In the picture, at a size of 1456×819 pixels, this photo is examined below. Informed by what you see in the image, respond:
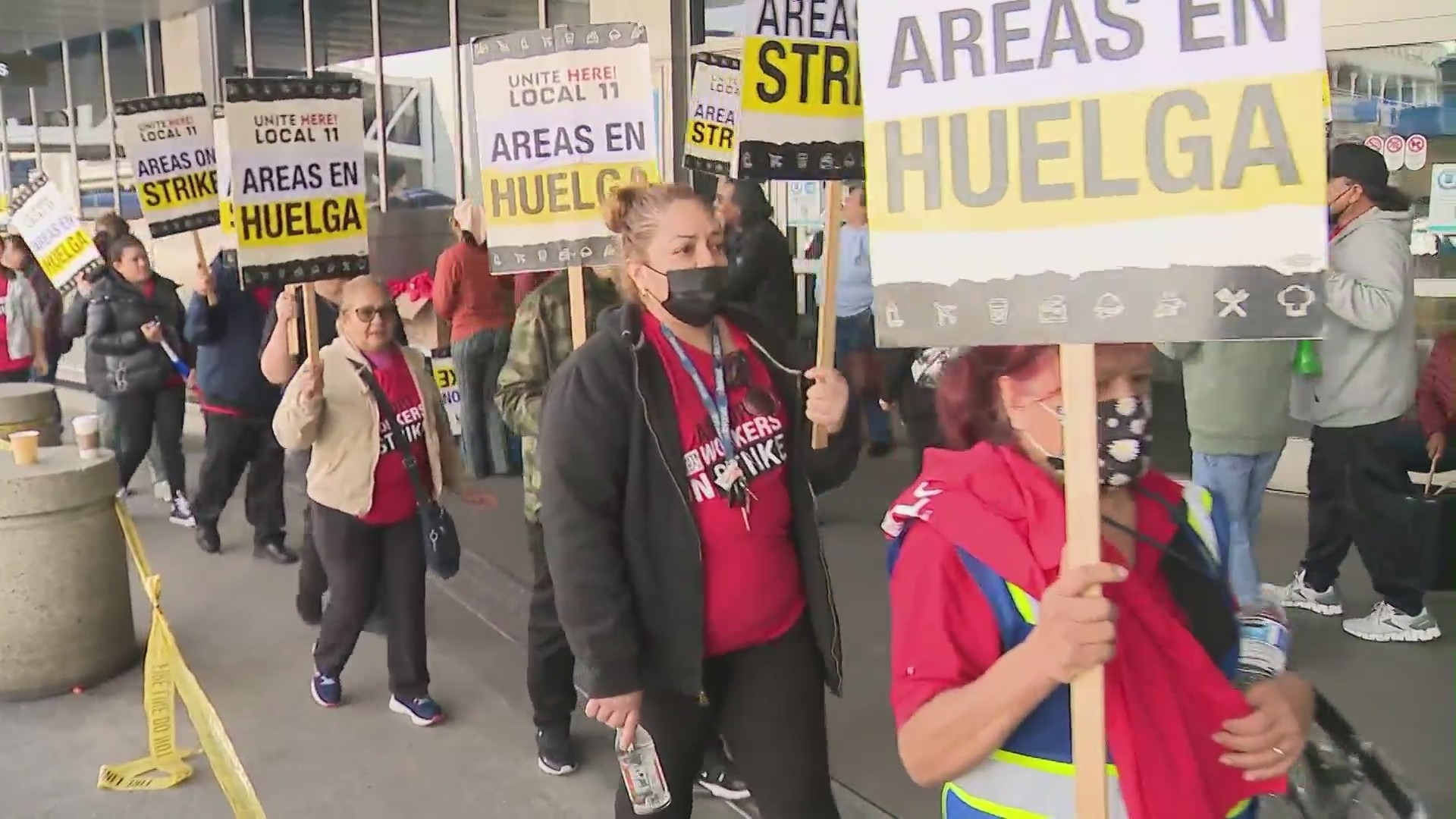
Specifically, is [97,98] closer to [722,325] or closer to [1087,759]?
[722,325]

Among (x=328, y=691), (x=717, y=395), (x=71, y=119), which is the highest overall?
(x=71, y=119)

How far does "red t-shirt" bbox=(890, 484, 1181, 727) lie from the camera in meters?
A: 1.87

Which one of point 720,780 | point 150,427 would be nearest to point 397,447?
point 720,780

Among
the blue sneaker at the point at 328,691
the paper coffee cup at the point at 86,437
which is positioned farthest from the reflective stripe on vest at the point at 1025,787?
the paper coffee cup at the point at 86,437

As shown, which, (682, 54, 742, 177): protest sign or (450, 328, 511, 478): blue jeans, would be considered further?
(450, 328, 511, 478): blue jeans

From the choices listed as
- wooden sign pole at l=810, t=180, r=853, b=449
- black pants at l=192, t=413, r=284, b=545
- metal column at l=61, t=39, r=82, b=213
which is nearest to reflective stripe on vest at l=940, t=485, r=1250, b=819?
Result: wooden sign pole at l=810, t=180, r=853, b=449

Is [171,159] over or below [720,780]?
over

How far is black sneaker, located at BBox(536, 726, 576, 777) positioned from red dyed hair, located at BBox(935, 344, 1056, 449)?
289cm

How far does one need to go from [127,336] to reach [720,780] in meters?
5.57

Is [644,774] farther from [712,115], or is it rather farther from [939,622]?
[712,115]

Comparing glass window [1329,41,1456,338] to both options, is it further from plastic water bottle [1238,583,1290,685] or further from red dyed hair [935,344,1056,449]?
red dyed hair [935,344,1056,449]

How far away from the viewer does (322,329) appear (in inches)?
267

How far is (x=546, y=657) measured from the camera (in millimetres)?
4406

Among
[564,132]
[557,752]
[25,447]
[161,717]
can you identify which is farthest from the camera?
[25,447]
